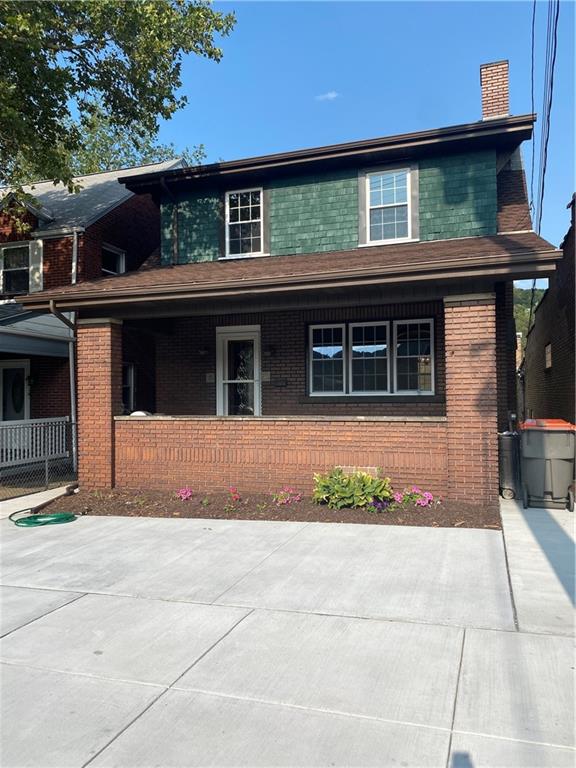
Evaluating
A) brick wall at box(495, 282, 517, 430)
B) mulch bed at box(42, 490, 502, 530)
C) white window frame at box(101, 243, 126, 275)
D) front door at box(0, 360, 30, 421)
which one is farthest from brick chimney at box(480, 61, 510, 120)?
front door at box(0, 360, 30, 421)

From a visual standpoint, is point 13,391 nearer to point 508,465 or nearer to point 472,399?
point 472,399

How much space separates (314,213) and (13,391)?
9.64 meters

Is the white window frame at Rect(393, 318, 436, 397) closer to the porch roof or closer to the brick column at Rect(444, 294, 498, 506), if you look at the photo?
the porch roof

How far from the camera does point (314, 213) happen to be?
1130 cm

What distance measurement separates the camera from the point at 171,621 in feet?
14.3

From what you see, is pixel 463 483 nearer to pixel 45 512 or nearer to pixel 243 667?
pixel 243 667

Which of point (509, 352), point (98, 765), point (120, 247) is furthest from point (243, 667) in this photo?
point (120, 247)

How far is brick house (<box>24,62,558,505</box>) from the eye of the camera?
7.89m

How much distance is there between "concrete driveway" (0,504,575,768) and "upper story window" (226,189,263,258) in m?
7.37

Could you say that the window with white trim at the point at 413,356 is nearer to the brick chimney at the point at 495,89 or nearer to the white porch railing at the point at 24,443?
the brick chimney at the point at 495,89

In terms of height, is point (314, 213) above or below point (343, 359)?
above

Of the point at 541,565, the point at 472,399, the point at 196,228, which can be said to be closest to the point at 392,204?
the point at 196,228

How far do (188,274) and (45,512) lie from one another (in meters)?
4.64

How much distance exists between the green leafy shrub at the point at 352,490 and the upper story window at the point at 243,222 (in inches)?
224
